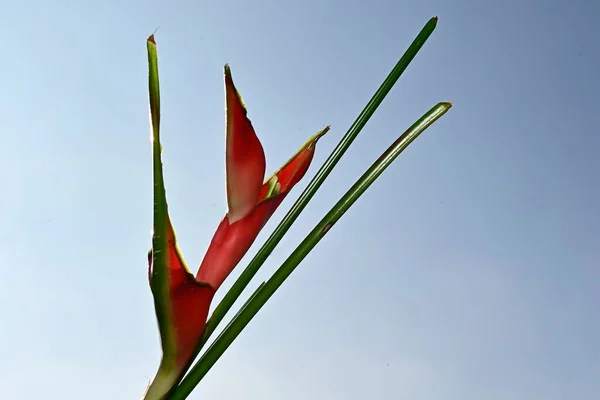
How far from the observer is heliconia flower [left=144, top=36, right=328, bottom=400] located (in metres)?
0.49

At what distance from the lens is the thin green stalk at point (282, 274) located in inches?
20.6

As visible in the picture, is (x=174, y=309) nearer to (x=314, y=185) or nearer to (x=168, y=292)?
(x=168, y=292)

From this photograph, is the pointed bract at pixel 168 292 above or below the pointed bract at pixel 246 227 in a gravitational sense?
below

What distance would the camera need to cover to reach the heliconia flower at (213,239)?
1.62ft

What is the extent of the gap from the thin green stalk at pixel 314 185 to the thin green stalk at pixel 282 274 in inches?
0.6

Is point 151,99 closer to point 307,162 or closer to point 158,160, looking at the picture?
point 158,160

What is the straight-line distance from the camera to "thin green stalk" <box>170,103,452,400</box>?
20.6 inches

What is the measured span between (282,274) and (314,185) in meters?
0.08

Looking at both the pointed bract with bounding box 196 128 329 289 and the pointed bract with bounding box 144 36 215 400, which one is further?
the pointed bract with bounding box 196 128 329 289

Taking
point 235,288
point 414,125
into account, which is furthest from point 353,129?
point 235,288

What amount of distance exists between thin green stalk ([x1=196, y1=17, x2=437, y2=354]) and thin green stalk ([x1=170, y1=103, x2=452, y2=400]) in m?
0.02

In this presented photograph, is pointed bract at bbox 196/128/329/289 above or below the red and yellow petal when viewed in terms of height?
above

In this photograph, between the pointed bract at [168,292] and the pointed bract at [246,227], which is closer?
the pointed bract at [168,292]

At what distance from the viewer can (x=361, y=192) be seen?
537 millimetres
